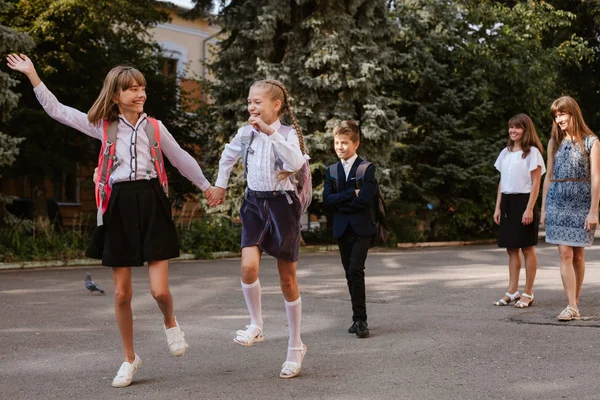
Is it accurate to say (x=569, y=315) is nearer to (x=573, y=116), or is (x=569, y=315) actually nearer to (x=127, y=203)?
(x=573, y=116)

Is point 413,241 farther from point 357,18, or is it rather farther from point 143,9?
point 143,9

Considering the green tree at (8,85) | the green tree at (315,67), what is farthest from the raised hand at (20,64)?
the green tree at (315,67)

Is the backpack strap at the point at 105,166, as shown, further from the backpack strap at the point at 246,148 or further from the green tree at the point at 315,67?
the green tree at the point at 315,67

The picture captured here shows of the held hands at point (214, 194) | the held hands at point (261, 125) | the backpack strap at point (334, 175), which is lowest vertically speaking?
the held hands at point (214, 194)

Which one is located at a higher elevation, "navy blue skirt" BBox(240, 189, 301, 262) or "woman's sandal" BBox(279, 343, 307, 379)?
"navy blue skirt" BBox(240, 189, 301, 262)

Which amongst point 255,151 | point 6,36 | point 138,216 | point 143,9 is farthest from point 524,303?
point 143,9

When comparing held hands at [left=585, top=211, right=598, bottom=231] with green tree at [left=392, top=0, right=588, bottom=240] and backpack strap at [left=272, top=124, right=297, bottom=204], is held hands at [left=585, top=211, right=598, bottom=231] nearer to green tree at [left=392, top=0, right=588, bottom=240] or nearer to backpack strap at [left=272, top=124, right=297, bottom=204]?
backpack strap at [left=272, top=124, right=297, bottom=204]

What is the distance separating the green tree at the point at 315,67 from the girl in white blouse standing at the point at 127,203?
48.5ft

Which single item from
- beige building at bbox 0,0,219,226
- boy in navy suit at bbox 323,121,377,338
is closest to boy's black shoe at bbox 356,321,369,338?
boy in navy suit at bbox 323,121,377,338

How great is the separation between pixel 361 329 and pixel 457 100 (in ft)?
57.7

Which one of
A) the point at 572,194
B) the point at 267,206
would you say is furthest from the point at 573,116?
the point at 267,206

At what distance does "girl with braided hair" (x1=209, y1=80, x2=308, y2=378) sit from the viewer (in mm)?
5082

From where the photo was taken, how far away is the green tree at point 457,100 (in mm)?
23266

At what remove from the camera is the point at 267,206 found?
5133mm
